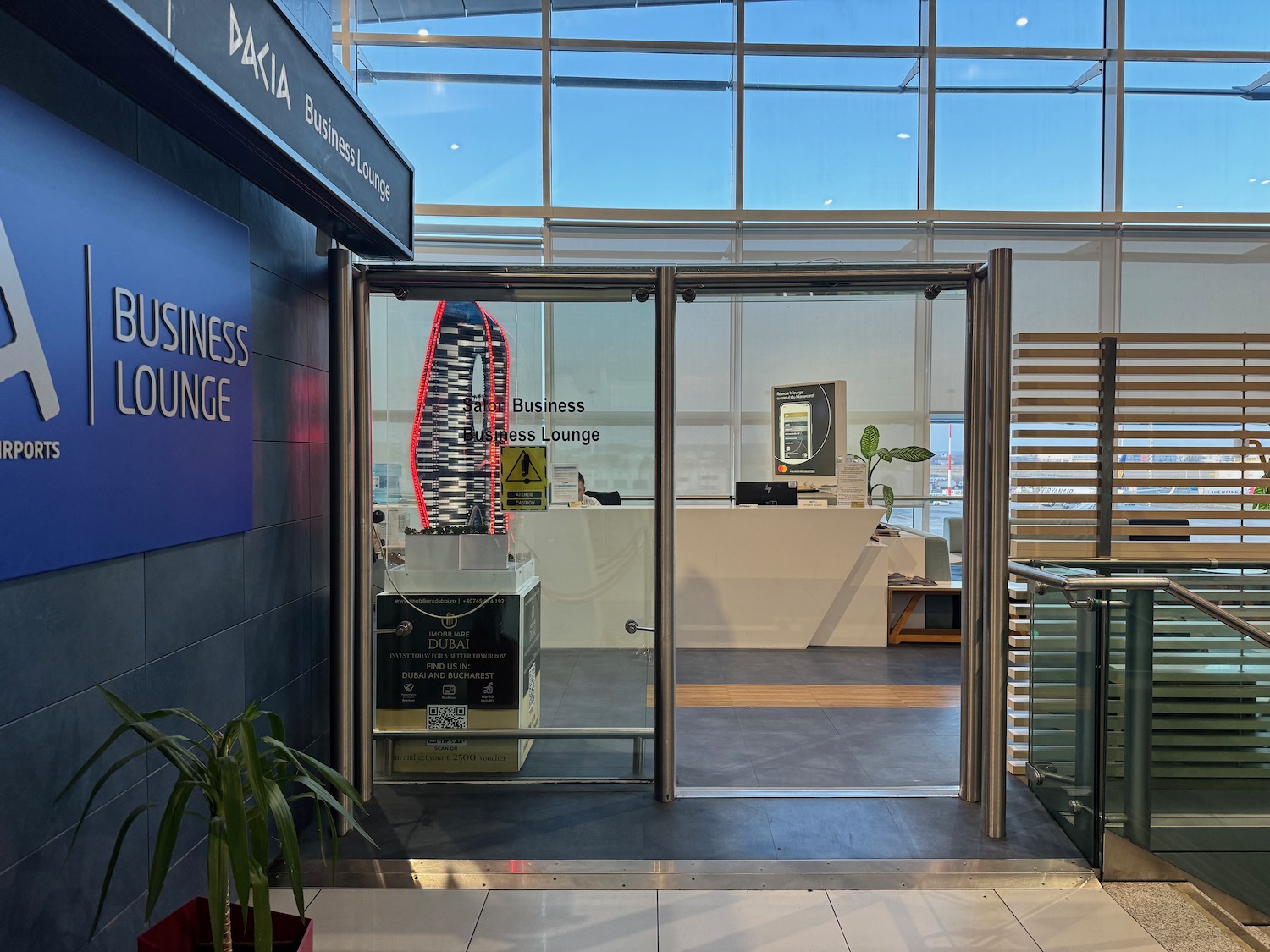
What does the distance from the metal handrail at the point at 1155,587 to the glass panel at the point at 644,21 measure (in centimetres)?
657

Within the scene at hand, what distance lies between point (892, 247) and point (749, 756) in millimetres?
5754

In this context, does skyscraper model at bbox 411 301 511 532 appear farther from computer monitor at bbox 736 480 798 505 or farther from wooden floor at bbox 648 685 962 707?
computer monitor at bbox 736 480 798 505

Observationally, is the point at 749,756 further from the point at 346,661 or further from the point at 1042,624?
the point at 346,661

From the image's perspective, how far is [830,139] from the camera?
7586 mm

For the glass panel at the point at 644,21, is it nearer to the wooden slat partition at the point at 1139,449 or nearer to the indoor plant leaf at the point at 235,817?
the wooden slat partition at the point at 1139,449

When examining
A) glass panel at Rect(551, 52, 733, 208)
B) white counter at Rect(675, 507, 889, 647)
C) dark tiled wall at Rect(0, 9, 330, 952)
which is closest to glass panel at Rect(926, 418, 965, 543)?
white counter at Rect(675, 507, 889, 647)

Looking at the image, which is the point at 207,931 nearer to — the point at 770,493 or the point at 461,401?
the point at 461,401

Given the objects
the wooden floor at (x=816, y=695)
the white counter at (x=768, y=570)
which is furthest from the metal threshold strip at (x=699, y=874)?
the white counter at (x=768, y=570)

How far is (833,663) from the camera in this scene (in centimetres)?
515

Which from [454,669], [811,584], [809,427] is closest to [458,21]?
[809,427]

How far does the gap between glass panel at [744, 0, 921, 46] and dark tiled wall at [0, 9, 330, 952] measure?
6.01 meters

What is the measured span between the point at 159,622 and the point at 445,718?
1.40 m

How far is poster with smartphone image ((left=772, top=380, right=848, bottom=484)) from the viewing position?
699cm

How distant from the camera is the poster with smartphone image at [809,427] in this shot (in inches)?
275
